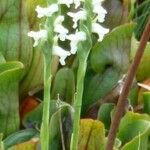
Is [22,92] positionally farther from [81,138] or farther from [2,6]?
[81,138]

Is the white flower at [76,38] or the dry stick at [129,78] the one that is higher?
the white flower at [76,38]

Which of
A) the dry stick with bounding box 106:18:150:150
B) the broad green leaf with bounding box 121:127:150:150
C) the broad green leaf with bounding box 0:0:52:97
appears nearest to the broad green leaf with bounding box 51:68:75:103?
the broad green leaf with bounding box 0:0:52:97

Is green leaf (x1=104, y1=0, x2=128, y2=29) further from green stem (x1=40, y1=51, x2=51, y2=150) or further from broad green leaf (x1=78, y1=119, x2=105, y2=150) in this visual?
green stem (x1=40, y1=51, x2=51, y2=150)

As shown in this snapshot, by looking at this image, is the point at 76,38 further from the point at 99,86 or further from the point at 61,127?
the point at 99,86

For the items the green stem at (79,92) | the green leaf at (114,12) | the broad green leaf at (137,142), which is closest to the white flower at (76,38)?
the green stem at (79,92)

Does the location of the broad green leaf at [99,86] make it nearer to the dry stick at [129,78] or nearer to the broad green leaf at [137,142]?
the broad green leaf at [137,142]

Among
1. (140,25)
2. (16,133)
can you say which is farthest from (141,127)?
(140,25)
